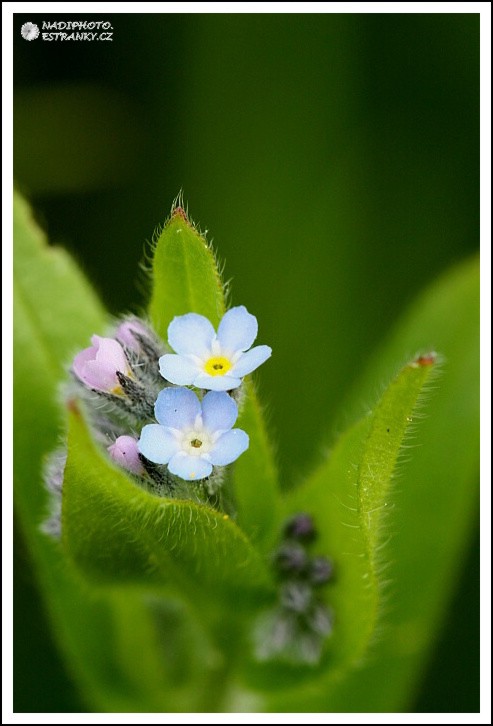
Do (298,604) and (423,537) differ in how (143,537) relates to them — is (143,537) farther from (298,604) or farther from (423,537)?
(423,537)

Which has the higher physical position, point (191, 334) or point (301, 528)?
point (191, 334)

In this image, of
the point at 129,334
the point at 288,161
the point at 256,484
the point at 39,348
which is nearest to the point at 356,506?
the point at 256,484

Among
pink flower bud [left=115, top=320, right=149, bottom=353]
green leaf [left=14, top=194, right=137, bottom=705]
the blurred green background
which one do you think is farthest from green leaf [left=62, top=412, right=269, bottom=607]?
the blurred green background

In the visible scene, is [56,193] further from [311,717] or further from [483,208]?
[311,717]

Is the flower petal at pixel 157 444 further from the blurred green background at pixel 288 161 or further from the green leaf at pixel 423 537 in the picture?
the blurred green background at pixel 288 161

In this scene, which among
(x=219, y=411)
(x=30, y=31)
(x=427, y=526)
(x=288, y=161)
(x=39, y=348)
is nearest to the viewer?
(x=219, y=411)

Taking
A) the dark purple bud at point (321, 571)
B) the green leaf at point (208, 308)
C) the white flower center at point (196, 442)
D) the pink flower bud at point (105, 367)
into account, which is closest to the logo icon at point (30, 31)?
the green leaf at point (208, 308)

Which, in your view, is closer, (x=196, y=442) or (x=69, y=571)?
(x=196, y=442)
